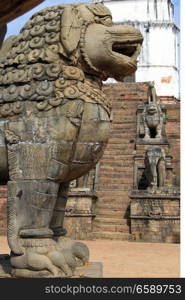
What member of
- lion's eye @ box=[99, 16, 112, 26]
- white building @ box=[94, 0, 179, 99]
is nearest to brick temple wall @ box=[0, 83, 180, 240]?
lion's eye @ box=[99, 16, 112, 26]

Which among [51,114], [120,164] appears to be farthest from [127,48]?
[120,164]

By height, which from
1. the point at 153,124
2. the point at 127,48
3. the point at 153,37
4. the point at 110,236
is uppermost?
the point at 153,37

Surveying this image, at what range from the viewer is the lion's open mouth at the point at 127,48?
17.6 feet

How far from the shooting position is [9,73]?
529 cm

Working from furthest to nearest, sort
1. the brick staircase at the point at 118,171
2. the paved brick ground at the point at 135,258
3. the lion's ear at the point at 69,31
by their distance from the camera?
the brick staircase at the point at 118,171 → the paved brick ground at the point at 135,258 → the lion's ear at the point at 69,31

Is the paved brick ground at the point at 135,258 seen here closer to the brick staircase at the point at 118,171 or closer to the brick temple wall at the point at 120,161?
the brick staircase at the point at 118,171

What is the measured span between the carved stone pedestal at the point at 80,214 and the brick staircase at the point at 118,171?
36 cm

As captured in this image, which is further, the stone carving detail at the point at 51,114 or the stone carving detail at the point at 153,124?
the stone carving detail at the point at 153,124

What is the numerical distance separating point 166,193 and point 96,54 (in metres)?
9.14

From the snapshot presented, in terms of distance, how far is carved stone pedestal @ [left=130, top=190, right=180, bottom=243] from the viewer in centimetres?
1339

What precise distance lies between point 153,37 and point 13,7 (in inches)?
1318

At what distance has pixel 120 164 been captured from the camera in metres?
16.9

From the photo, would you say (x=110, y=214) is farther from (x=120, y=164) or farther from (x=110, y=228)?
(x=120, y=164)

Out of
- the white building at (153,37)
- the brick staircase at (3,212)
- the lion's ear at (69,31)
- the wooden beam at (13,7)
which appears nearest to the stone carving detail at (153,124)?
the brick staircase at (3,212)
